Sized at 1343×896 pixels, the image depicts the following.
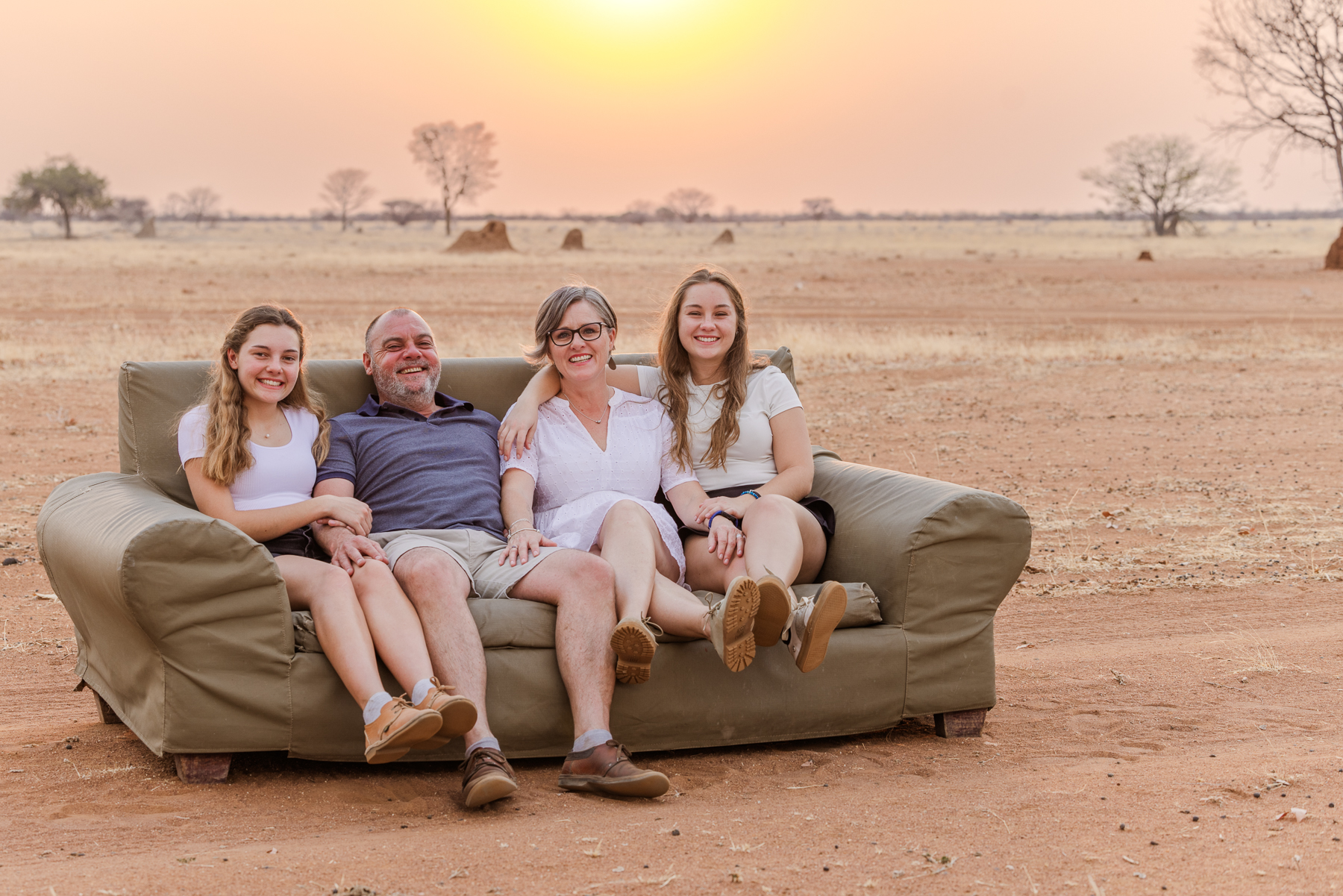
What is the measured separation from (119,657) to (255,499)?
0.63 metres

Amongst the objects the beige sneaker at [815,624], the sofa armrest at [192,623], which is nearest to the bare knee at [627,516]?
the beige sneaker at [815,624]

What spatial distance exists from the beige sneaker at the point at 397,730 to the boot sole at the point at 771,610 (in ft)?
3.21

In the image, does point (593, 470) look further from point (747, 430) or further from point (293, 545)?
point (293, 545)

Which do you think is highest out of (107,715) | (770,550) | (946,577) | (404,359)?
(404,359)

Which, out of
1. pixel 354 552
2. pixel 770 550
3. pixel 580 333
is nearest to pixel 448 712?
pixel 354 552

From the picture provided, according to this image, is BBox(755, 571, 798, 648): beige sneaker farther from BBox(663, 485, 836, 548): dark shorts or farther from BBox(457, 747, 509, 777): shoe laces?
BBox(457, 747, 509, 777): shoe laces

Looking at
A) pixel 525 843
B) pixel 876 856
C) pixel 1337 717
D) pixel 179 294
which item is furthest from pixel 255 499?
pixel 179 294

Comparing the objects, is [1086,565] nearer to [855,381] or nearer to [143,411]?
[143,411]

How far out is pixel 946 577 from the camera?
12.7ft

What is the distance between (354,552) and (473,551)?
422 millimetres

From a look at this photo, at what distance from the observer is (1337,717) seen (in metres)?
3.96

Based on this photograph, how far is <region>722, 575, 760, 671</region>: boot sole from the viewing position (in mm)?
3318

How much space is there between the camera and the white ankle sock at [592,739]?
3357mm

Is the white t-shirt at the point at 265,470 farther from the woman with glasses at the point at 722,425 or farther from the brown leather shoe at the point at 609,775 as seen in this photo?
the brown leather shoe at the point at 609,775
